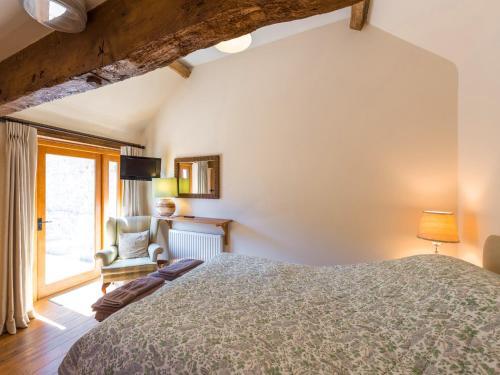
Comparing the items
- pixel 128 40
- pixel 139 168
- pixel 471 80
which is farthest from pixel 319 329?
pixel 139 168

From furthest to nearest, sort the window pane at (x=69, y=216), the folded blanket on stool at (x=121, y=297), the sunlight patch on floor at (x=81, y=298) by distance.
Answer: the window pane at (x=69, y=216), the sunlight patch on floor at (x=81, y=298), the folded blanket on stool at (x=121, y=297)

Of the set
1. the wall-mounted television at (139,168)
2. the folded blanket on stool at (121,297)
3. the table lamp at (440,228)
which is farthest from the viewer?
the wall-mounted television at (139,168)

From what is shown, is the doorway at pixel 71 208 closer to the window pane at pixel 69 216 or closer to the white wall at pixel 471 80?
the window pane at pixel 69 216

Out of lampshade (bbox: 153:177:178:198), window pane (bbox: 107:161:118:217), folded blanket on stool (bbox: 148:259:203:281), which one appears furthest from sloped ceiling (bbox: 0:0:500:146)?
folded blanket on stool (bbox: 148:259:203:281)

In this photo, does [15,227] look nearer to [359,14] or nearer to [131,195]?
[131,195]

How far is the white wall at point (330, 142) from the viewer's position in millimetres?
2086

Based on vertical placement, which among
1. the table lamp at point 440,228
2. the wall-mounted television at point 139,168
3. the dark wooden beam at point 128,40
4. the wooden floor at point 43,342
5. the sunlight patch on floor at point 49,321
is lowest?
the wooden floor at point 43,342

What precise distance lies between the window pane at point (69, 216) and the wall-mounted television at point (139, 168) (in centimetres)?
51

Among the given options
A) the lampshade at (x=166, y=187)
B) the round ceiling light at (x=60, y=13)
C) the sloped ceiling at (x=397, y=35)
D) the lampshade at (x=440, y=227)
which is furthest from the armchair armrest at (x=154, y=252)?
the lampshade at (x=440, y=227)

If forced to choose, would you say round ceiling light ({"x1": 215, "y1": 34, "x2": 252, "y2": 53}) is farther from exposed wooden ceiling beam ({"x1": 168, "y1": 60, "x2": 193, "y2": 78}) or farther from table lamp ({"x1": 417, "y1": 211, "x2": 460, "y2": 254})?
table lamp ({"x1": 417, "y1": 211, "x2": 460, "y2": 254})

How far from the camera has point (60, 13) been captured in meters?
1.05

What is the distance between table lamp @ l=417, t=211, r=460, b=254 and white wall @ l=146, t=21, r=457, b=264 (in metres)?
0.33

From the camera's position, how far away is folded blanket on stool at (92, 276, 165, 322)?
1.54 meters

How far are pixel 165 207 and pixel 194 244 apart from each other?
2.38 ft
